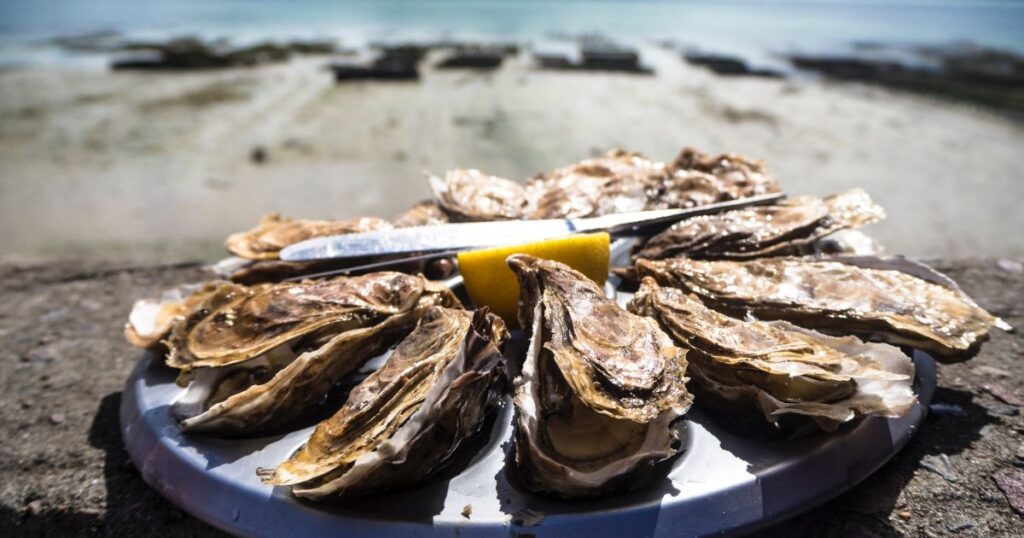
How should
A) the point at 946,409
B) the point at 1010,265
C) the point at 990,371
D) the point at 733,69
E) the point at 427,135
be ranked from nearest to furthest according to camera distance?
the point at 946,409
the point at 990,371
the point at 1010,265
the point at 427,135
the point at 733,69

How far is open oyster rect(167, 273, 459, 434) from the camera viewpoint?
5.03 ft

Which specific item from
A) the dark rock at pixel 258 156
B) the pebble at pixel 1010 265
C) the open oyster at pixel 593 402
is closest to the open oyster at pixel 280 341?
the open oyster at pixel 593 402

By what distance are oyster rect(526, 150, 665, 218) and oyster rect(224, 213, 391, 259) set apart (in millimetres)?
623

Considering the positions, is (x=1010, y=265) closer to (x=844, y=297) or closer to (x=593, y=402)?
(x=844, y=297)

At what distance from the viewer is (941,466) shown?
1693mm

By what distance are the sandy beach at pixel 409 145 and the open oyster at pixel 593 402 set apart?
3.65 meters

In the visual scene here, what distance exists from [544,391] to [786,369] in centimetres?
56

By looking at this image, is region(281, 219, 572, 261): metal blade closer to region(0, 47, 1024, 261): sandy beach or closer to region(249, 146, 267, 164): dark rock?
region(0, 47, 1024, 261): sandy beach

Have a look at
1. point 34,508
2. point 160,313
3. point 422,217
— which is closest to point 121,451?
point 34,508

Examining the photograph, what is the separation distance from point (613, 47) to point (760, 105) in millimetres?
6632

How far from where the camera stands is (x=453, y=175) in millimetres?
2625

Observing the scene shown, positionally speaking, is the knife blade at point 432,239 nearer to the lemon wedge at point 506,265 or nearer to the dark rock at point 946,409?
the lemon wedge at point 506,265

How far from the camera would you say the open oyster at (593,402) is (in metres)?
1.26

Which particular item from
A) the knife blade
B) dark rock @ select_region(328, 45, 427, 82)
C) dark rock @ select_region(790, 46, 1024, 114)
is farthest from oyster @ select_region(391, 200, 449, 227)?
dark rock @ select_region(790, 46, 1024, 114)
